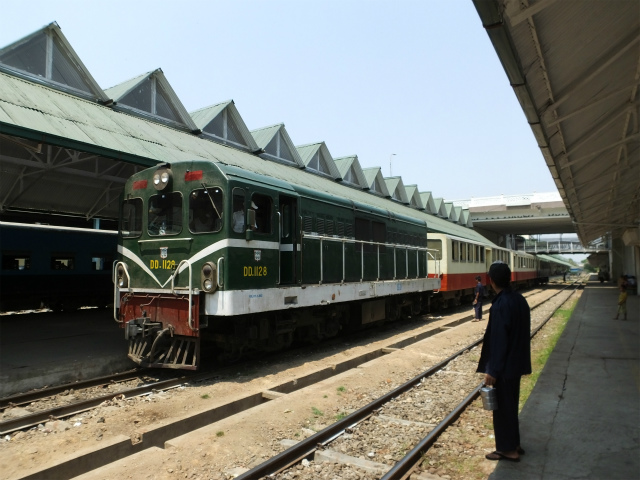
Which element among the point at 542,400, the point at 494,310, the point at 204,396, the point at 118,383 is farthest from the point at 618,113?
the point at 118,383

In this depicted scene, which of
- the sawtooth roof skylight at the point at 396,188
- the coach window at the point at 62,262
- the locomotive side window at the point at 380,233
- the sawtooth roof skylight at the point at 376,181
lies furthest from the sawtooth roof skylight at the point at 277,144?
the sawtooth roof skylight at the point at 396,188

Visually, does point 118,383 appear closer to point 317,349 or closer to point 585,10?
point 317,349

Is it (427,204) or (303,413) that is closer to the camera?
(303,413)

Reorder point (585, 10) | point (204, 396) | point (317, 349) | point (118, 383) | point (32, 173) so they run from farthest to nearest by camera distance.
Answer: point (32, 173), point (317, 349), point (118, 383), point (204, 396), point (585, 10)

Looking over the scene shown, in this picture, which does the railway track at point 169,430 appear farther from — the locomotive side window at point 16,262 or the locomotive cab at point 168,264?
the locomotive side window at point 16,262

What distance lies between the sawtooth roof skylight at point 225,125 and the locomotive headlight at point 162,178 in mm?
10963

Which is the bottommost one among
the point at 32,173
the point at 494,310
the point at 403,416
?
the point at 403,416

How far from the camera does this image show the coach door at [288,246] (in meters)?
9.05

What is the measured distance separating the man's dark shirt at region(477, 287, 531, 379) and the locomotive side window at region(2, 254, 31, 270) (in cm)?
1553

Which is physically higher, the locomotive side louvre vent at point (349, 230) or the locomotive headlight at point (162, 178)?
the locomotive headlight at point (162, 178)

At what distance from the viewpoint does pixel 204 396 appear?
6812mm

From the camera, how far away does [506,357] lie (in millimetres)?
4352

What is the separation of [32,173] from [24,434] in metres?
9.31

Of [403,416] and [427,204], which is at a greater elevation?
[427,204]
